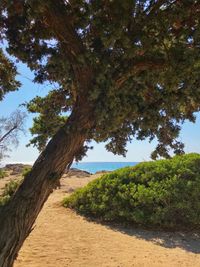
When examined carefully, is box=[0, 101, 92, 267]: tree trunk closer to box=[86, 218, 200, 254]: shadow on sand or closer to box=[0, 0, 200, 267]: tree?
box=[0, 0, 200, 267]: tree

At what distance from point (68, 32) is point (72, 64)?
435mm

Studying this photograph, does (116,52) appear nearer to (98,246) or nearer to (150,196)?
(98,246)

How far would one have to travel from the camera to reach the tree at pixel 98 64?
17.7 feet

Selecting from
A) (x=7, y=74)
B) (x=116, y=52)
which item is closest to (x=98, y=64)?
(x=116, y=52)

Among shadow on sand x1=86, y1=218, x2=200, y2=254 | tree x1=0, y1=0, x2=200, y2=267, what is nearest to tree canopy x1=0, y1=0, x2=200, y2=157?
tree x1=0, y1=0, x2=200, y2=267

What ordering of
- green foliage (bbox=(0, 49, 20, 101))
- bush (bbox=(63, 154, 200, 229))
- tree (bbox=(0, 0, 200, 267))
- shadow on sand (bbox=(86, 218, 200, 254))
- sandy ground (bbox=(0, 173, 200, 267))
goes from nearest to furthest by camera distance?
1. tree (bbox=(0, 0, 200, 267))
2. green foliage (bbox=(0, 49, 20, 101))
3. sandy ground (bbox=(0, 173, 200, 267))
4. shadow on sand (bbox=(86, 218, 200, 254))
5. bush (bbox=(63, 154, 200, 229))

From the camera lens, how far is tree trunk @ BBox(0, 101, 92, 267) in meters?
5.40

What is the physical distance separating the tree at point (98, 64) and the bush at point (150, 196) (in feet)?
16.0

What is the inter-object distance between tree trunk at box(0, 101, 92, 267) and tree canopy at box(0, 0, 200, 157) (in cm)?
28

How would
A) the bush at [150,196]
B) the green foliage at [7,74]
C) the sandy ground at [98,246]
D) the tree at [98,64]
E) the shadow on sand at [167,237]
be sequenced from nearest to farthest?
the tree at [98,64]
the green foliage at [7,74]
the sandy ground at [98,246]
the shadow on sand at [167,237]
the bush at [150,196]

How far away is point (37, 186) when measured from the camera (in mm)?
5578

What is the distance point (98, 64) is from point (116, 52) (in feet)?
1.22

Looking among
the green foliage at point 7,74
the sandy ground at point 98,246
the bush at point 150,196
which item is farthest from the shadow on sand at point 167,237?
the green foliage at point 7,74

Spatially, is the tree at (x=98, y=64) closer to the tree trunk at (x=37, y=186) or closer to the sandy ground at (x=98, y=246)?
the tree trunk at (x=37, y=186)
